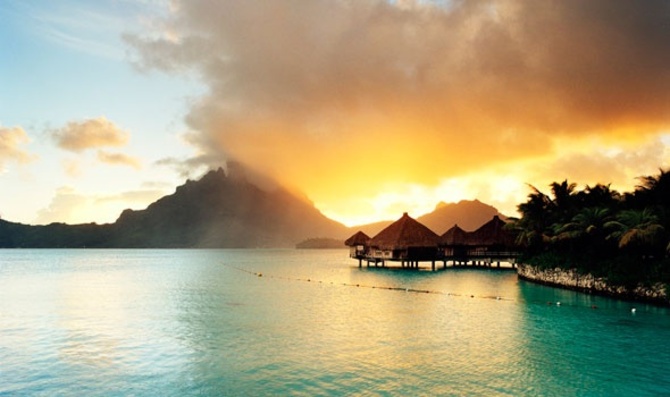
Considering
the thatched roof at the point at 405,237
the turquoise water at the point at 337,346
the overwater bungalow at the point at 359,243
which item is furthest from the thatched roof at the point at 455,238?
the turquoise water at the point at 337,346

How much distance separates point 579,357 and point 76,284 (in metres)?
39.3

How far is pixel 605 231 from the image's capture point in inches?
1144

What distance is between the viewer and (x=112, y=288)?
36594 millimetres

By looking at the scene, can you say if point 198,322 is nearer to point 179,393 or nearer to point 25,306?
point 179,393

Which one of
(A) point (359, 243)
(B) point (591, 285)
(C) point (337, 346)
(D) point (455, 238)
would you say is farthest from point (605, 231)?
(A) point (359, 243)

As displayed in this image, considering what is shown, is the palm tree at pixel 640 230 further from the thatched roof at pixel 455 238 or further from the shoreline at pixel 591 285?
the thatched roof at pixel 455 238

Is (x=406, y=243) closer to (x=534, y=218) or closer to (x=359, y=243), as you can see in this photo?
(x=359, y=243)

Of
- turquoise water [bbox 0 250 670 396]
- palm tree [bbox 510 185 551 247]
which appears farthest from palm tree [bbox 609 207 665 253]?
palm tree [bbox 510 185 551 247]

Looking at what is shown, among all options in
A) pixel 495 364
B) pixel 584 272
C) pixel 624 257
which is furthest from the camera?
pixel 584 272

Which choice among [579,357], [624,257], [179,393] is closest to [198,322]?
[179,393]

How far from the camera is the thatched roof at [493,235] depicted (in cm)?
5306

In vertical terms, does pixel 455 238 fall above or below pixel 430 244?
above

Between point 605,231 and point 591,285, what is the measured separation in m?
3.66

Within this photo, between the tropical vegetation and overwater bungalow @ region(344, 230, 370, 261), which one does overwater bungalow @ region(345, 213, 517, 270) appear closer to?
overwater bungalow @ region(344, 230, 370, 261)
